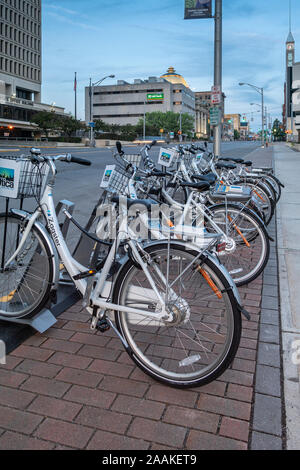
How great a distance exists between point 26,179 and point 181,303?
1.55 meters

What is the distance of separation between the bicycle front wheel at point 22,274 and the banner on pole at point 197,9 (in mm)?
11366

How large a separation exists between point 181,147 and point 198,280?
4.36 m

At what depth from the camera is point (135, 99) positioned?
13950 centimetres

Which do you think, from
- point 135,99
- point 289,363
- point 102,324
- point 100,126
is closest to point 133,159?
point 102,324

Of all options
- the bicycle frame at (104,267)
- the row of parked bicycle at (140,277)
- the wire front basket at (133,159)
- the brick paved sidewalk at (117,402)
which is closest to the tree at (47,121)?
the wire front basket at (133,159)

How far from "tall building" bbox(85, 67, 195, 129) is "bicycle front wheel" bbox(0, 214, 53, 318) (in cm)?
13601

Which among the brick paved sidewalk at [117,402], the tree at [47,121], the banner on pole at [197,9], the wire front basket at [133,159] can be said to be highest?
the tree at [47,121]

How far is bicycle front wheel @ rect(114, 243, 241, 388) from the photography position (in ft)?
8.80

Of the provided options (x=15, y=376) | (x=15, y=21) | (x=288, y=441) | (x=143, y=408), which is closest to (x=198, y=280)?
(x=143, y=408)

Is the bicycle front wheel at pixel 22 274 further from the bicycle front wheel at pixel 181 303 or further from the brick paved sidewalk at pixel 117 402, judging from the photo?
the bicycle front wheel at pixel 181 303

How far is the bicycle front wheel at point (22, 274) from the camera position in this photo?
11.4 ft

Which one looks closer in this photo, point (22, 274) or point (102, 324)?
point (102, 324)

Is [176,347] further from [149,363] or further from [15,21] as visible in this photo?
[15,21]

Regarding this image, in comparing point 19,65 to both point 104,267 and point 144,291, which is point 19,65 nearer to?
point 104,267
